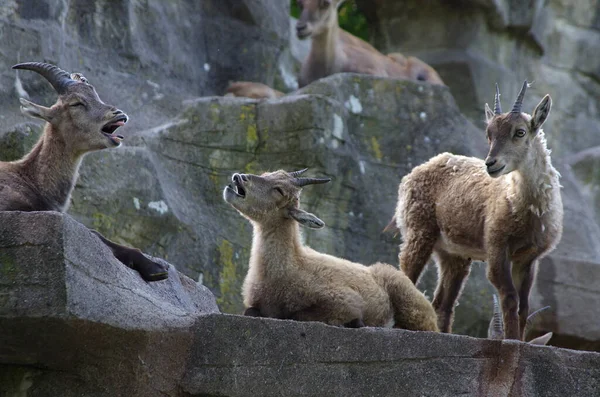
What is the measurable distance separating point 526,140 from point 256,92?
14.9ft

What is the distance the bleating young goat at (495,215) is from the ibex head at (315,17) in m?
4.71

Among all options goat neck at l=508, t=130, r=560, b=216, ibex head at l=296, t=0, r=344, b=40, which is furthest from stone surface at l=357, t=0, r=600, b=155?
goat neck at l=508, t=130, r=560, b=216

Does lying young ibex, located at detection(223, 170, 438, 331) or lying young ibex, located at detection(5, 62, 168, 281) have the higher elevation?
lying young ibex, located at detection(5, 62, 168, 281)

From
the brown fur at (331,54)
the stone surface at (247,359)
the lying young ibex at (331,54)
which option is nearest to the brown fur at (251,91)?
the lying young ibex at (331,54)

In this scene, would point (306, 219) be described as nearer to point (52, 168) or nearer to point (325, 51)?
point (52, 168)

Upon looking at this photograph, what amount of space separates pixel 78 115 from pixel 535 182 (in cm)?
339

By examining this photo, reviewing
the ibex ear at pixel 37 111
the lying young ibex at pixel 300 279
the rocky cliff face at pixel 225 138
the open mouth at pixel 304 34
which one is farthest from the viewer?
the open mouth at pixel 304 34

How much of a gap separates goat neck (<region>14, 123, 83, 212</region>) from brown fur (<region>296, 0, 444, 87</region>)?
6.51m

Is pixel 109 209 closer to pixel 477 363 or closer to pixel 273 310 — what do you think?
pixel 273 310

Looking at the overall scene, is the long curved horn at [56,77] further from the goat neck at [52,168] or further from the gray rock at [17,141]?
the gray rock at [17,141]

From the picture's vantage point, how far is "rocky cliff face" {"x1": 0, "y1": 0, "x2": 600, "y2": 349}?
9.05 meters

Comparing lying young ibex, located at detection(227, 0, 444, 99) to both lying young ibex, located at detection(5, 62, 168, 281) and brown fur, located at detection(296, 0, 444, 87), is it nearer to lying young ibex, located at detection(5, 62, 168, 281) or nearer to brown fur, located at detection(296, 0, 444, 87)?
brown fur, located at detection(296, 0, 444, 87)

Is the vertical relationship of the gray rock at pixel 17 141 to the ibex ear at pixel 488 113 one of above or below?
below

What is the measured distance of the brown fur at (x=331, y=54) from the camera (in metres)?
13.0
